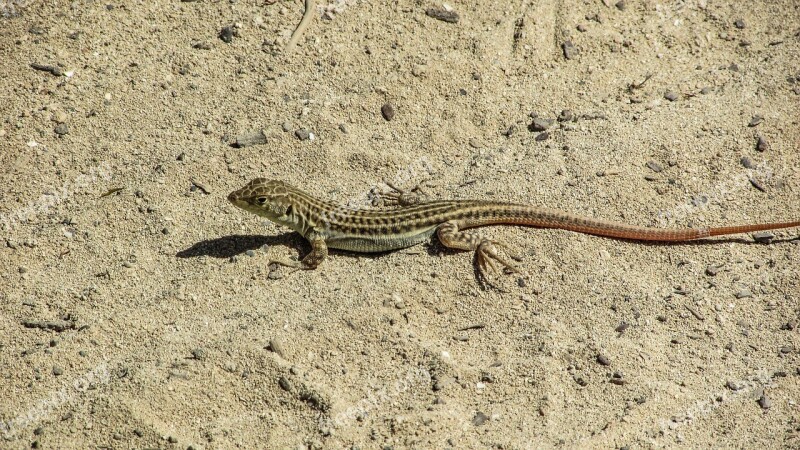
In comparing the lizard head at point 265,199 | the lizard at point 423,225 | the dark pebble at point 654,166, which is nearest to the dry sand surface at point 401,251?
the dark pebble at point 654,166

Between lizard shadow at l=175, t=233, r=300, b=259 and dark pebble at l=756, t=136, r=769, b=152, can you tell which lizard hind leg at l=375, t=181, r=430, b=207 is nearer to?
lizard shadow at l=175, t=233, r=300, b=259

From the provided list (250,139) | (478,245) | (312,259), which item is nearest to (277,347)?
(312,259)

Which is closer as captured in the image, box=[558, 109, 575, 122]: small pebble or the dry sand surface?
the dry sand surface

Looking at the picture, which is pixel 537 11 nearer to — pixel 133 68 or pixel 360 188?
pixel 360 188

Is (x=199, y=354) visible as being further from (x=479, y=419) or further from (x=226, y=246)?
(x=479, y=419)

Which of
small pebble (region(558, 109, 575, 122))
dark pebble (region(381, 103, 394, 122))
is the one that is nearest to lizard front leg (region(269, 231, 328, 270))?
dark pebble (region(381, 103, 394, 122))

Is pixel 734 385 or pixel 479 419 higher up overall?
pixel 734 385

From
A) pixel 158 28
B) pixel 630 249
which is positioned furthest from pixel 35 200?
pixel 630 249
